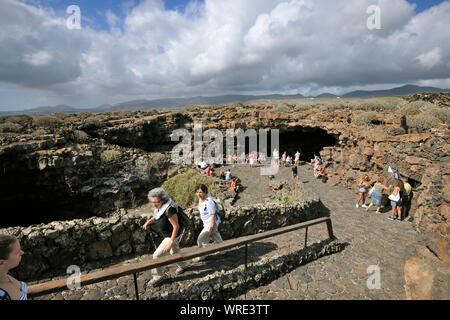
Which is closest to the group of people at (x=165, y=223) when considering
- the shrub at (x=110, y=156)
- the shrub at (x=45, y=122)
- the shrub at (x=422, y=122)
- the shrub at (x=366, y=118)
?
the shrub at (x=422, y=122)

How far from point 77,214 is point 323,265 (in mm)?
20832

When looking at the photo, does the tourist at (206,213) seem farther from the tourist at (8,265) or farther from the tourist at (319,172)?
the tourist at (319,172)

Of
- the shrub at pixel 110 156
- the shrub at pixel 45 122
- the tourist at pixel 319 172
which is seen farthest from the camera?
the shrub at pixel 45 122

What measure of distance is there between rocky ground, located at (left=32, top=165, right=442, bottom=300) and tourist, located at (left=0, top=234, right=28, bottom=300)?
1809 mm

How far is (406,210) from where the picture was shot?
7.86 metres

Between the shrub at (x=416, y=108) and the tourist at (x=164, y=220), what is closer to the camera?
the tourist at (x=164, y=220)

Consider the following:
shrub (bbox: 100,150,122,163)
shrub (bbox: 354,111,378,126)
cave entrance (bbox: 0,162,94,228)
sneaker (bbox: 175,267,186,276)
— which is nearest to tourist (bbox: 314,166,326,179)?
shrub (bbox: 354,111,378,126)

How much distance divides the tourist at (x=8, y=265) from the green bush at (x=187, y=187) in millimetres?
11108

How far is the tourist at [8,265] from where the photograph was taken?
190 centimetres

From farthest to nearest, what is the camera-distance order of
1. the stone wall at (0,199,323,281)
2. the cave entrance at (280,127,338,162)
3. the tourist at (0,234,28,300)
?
the cave entrance at (280,127,338,162) → the stone wall at (0,199,323,281) → the tourist at (0,234,28,300)

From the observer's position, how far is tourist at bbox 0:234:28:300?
6.25ft

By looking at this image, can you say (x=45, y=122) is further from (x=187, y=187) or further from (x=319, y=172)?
(x=319, y=172)

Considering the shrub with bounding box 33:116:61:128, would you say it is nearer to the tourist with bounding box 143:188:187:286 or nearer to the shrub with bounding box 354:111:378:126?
the tourist with bounding box 143:188:187:286
